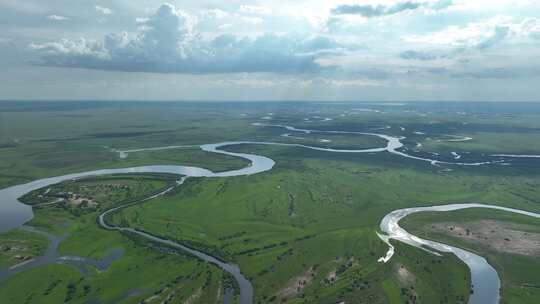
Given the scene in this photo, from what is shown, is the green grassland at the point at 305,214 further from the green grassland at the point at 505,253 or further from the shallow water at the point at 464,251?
the green grassland at the point at 505,253

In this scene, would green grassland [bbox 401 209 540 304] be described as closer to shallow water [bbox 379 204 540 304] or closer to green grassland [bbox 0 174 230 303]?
shallow water [bbox 379 204 540 304]

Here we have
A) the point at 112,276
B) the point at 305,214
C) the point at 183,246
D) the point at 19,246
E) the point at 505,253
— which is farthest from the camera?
the point at 305,214

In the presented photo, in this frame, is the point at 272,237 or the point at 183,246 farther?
the point at 272,237

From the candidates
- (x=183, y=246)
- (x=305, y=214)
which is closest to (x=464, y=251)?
(x=305, y=214)

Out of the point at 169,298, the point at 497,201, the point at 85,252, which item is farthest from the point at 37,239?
the point at 497,201

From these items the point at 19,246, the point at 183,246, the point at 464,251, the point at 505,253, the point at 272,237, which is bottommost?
the point at 464,251

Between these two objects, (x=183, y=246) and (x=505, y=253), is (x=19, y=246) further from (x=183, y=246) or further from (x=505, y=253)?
(x=505, y=253)

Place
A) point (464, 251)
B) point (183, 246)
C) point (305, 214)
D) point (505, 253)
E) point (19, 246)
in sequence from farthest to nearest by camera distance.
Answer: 1. point (305, 214)
2. point (183, 246)
3. point (464, 251)
4. point (19, 246)
5. point (505, 253)

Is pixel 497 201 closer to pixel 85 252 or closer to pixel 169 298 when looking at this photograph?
pixel 169 298

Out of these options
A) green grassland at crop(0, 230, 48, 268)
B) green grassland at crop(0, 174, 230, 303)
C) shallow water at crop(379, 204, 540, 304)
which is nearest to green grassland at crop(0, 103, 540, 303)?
green grassland at crop(0, 174, 230, 303)
